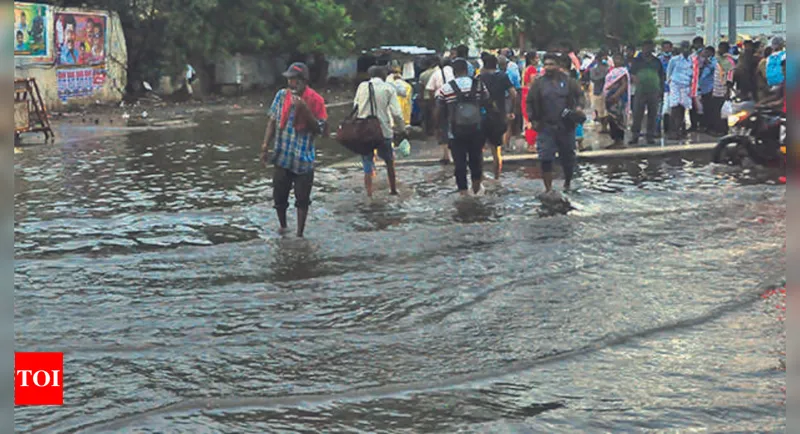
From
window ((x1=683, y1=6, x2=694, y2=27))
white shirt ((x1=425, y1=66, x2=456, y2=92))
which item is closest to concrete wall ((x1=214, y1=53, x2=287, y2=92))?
white shirt ((x1=425, y1=66, x2=456, y2=92))

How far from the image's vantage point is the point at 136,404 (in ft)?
18.7

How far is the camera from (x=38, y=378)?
634cm

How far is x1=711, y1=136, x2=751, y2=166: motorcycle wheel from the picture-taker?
14961mm

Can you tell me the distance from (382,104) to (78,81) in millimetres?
22070

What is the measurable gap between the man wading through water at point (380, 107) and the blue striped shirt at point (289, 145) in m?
2.26

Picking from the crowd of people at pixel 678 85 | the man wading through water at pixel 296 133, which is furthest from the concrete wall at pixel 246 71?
the man wading through water at pixel 296 133

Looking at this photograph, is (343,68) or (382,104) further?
(343,68)

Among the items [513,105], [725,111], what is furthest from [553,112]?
[725,111]

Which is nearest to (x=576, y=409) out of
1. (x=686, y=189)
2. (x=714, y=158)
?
(x=686, y=189)

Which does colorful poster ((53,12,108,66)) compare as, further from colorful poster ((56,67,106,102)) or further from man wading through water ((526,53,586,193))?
man wading through water ((526,53,586,193))

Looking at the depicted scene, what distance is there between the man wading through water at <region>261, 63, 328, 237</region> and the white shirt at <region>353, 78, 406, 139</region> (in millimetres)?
2183

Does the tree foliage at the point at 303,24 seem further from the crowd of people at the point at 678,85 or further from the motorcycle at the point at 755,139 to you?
the motorcycle at the point at 755,139

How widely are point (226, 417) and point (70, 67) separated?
28.1m

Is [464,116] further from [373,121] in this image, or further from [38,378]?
[38,378]
